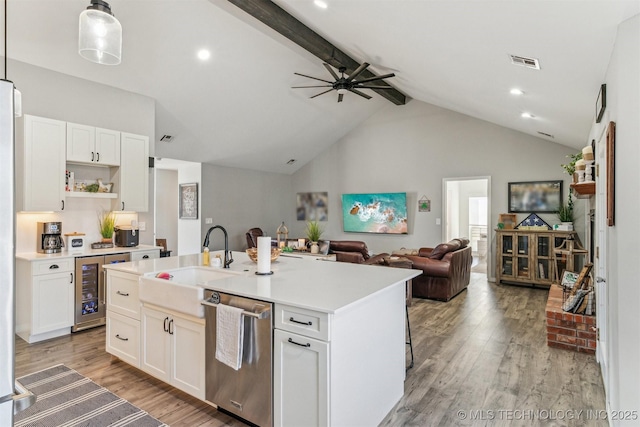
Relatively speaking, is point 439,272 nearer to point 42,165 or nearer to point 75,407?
point 75,407

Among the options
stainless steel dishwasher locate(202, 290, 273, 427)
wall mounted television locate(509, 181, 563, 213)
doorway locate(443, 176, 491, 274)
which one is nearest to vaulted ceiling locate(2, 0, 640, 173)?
wall mounted television locate(509, 181, 563, 213)

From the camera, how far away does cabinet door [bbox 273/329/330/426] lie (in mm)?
1810

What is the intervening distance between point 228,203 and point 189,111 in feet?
9.59

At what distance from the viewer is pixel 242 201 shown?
28.7 feet

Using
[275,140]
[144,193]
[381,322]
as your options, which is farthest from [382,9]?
[275,140]

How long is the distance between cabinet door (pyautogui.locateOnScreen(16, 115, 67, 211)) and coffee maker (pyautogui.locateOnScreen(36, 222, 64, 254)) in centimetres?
23

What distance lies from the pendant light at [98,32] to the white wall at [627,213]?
2.88 m

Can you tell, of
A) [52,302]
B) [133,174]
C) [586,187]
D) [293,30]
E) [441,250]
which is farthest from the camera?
[441,250]

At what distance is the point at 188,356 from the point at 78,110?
11.8 ft

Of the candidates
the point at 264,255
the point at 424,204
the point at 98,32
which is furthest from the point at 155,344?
the point at 424,204

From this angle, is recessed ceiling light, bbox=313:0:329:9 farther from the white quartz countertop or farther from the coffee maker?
the coffee maker

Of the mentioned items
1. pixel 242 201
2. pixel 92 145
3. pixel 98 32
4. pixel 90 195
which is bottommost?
pixel 90 195

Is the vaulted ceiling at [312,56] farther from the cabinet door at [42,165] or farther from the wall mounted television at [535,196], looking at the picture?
the wall mounted television at [535,196]

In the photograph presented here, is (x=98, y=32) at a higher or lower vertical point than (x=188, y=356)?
higher
